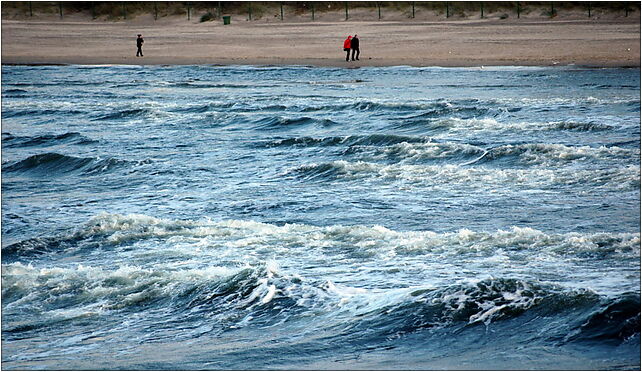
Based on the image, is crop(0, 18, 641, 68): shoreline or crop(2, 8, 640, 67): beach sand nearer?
crop(0, 18, 641, 68): shoreline

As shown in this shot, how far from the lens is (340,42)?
49.8m

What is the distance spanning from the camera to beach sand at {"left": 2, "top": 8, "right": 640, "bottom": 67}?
1631 inches

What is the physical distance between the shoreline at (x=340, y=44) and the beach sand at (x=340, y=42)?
0.05 metres

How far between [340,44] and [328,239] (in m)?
36.6

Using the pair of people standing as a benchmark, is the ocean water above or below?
below

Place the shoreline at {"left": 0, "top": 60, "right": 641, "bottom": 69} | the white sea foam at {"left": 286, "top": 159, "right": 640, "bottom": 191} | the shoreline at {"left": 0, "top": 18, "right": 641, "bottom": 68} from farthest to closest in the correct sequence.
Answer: the shoreline at {"left": 0, "top": 18, "right": 641, "bottom": 68} < the shoreline at {"left": 0, "top": 60, "right": 641, "bottom": 69} < the white sea foam at {"left": 286, "top": 159, "right": 640, "bottom": 191}

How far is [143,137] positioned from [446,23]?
3689 centimetres

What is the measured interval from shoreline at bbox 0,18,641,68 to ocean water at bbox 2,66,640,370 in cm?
1393

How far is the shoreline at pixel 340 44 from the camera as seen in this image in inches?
1614

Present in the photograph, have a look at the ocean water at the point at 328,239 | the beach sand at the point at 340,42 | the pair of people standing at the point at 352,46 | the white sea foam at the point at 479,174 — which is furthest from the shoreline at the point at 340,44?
the white sea foam at the point at 479,174

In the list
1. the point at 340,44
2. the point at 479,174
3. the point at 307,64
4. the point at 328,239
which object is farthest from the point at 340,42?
the point at 328,239

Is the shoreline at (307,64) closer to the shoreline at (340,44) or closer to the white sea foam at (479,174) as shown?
the shoreline at (340,44)

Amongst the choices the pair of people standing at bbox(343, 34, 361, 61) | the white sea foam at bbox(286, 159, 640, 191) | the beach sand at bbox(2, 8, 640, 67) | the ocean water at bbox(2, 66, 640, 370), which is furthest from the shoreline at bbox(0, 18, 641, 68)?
the white sea foam at bbox(286, 159, 640, 191)

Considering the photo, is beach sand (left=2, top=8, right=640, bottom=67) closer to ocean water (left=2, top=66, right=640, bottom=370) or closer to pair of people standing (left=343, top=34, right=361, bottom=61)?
pair of people standing (left=343, top=34, right=361, bottom=61)
